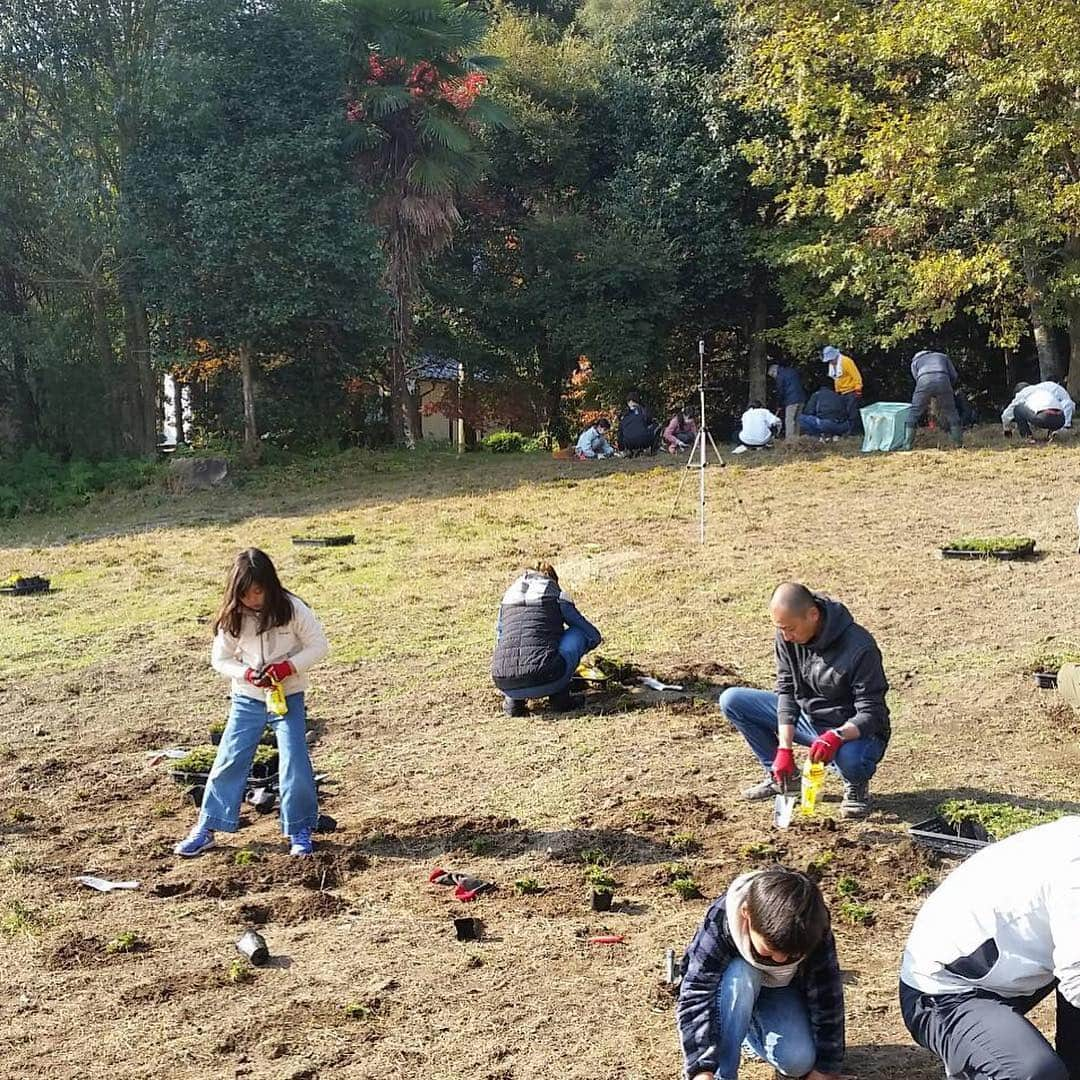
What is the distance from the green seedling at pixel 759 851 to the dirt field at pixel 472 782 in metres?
0.02

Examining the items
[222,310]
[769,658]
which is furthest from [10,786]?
[222,310]

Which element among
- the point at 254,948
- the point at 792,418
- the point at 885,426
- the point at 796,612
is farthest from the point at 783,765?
the point at 792,418

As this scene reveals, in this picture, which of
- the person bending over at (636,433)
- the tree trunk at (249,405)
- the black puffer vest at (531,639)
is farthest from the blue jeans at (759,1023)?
the tree trunk at (249,405)

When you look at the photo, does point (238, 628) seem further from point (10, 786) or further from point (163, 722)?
point (163, 722)

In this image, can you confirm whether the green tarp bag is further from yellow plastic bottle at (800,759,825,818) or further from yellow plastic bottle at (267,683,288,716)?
yellow plastic bottle at (267,683,288,716)

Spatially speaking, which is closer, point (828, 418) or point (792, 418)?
point (828, 418)

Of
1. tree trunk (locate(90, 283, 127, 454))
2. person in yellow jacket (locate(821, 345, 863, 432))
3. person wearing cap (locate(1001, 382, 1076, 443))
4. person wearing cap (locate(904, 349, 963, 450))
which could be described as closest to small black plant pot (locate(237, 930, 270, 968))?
person wearing cap (locate(904, 349, 963, 450))

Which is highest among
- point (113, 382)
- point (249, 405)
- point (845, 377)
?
point (113, 382)

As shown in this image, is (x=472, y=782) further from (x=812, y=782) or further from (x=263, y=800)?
(x=812, y=782)

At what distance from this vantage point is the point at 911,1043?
405 centimetres

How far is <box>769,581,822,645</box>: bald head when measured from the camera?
564 cm

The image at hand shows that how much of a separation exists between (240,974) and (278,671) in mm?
1513

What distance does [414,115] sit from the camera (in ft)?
71.4

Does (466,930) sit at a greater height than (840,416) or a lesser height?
lesser
